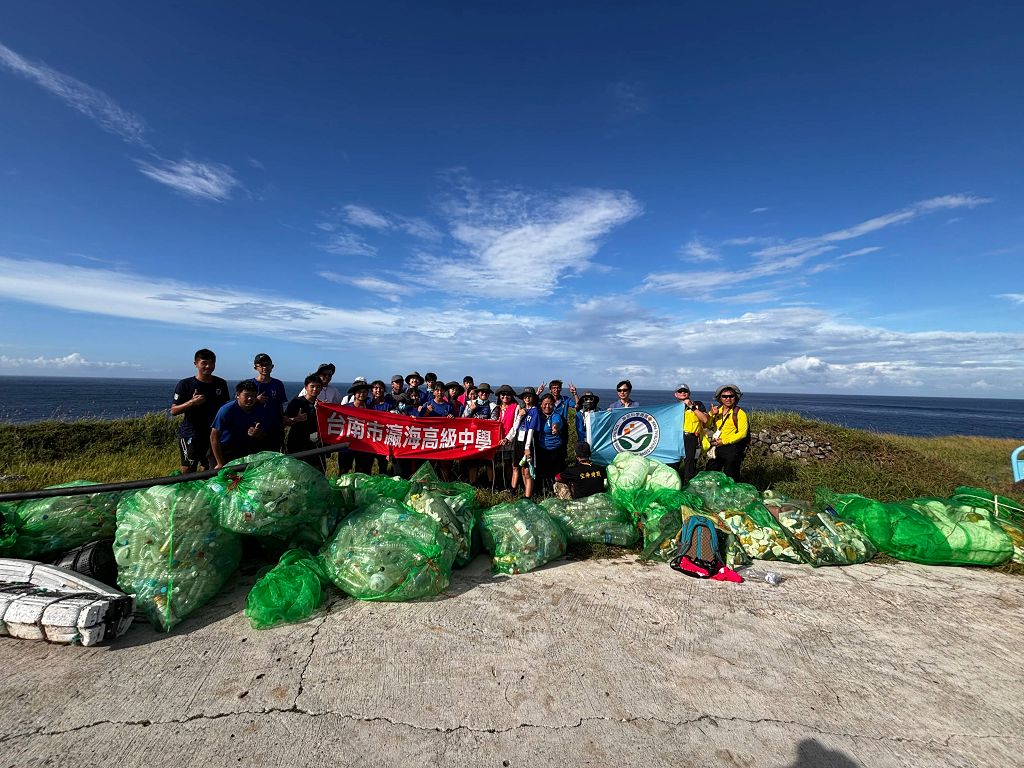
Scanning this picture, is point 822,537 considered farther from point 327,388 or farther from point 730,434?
point 327,388

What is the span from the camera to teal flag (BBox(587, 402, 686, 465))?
7.10 metres

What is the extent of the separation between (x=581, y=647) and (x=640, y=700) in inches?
21.8

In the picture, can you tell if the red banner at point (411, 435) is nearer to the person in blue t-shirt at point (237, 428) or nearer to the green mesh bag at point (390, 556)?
the person in blue t-shirt at point (237, 428)

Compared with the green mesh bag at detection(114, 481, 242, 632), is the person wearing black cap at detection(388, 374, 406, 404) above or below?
above

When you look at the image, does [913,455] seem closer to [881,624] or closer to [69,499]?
[881,624]

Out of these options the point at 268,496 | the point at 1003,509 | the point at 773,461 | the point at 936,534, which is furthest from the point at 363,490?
the point at 773,461

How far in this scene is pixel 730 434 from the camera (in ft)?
21.6

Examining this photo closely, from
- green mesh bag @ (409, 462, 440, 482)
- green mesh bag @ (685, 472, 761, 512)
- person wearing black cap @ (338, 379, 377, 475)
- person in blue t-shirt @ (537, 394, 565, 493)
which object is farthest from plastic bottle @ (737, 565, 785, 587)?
person wearing black cap @ (338, 379, 377, 475)

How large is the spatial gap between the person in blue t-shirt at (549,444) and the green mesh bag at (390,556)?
266cm

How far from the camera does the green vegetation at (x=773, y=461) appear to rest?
23.4 ft

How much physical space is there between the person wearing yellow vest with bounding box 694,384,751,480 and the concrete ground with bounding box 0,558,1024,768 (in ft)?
9.36

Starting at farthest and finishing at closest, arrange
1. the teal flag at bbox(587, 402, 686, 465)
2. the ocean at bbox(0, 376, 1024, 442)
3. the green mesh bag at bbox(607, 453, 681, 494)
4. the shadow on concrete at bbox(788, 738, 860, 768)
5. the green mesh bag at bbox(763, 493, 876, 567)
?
the ocean at bbox(0, 376, 1024, 442) → the teal flag at bbox(587, 402, 686, 465) → the green mesh bag at bbox(607, 453, 681, 494) → the green mesh bag at bbox(763, 493, 876, 567) → the shadow on concrete at bbox(788, 738, 860, 768)

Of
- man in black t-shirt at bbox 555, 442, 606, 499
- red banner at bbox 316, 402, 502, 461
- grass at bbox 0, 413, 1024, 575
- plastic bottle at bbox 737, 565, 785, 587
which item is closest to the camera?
plastic bottle at bbox 737, 565, 785, 587

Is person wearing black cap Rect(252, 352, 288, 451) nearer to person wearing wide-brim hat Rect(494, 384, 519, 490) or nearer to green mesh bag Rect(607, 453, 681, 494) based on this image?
person wearing wide-brim hat Rect(494, 384, 519, 490)
